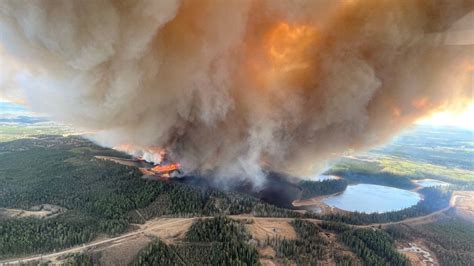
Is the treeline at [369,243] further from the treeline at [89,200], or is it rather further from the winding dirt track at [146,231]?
the treeline at [89,200]

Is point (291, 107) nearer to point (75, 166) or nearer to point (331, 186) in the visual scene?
point (331, 186)

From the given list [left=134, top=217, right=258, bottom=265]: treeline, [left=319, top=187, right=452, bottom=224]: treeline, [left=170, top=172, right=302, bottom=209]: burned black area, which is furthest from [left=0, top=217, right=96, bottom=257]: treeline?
[left=319, top=187, right=452, bottom=224]: treeline

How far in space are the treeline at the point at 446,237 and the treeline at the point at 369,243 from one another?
2969mm

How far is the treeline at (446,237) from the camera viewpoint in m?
28.2

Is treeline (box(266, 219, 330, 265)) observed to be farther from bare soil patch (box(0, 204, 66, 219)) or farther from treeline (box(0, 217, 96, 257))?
bare soil patch (box(0, 204, 66, 219))

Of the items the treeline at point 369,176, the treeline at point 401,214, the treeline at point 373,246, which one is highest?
the treeline at point 369,176

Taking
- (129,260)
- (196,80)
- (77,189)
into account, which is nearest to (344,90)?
(196,80)

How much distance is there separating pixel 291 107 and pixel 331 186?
72.0 ft

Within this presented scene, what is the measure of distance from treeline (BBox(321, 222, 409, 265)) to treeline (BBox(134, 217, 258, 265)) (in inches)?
310

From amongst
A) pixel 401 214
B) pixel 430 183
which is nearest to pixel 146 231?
pixel 401 214

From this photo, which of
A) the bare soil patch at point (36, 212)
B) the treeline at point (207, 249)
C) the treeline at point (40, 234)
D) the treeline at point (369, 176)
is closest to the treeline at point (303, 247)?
the treeline at point (207, 249)

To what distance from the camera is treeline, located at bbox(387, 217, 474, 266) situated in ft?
92.7

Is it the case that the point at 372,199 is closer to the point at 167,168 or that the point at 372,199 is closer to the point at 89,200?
the point at 167,168

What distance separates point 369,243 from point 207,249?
490 inches
